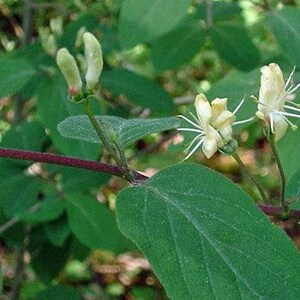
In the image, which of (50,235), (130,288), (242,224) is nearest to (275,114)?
(242,224)

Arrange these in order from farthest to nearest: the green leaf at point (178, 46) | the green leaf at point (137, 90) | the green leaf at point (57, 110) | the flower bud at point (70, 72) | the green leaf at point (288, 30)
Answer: the green leaf at point (178, 46) < the green leaf at point (137, 90) < the green leaf at point (288, 30) < the green leaf at point (57, 110) < the flower bud at point (70, 72)

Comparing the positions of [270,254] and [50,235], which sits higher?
[270,254]

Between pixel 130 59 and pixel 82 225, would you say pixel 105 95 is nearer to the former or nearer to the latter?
pixel 82 225

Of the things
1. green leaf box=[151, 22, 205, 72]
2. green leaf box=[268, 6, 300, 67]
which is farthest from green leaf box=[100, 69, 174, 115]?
green leaf box=[268, 6, 300, 67]

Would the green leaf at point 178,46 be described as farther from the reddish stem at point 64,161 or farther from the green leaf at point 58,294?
the reddish stem at point 64,161

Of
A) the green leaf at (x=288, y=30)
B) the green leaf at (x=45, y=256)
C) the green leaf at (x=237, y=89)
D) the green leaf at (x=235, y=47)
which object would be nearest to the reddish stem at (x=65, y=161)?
the green leaf at (x=237, y=89)

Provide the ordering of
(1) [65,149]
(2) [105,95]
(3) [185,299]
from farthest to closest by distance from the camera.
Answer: (2) [105,95] < (1) [65,149] < (3) [185,299]
